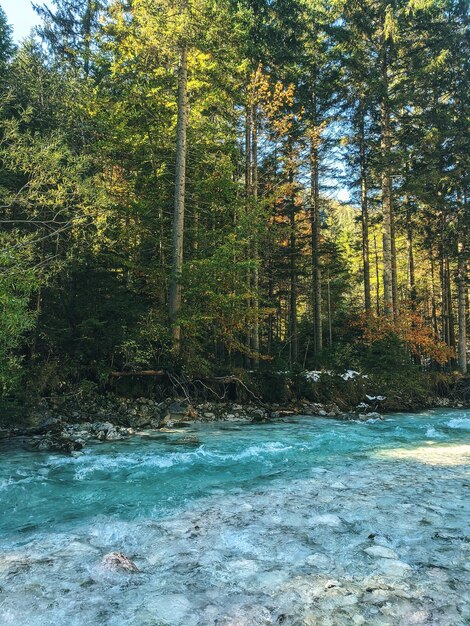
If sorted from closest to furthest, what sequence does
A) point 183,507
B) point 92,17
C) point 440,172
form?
point 183,507, point 440,172, point 92,17

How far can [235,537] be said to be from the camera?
3922 millimetres

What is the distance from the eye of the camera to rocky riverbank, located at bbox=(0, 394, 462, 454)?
27.6 ft

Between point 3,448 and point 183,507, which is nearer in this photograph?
point 183,507

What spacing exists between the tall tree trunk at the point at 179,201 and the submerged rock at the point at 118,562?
9941 mm

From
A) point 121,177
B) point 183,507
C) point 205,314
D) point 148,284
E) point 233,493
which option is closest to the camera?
point 183,507

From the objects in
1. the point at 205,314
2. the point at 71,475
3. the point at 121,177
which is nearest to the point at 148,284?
the point at 205,314

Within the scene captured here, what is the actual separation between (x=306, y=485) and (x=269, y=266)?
15.4 m

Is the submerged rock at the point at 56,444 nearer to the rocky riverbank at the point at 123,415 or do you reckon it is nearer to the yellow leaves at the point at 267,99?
the rocky riverbank at the point at 123,415

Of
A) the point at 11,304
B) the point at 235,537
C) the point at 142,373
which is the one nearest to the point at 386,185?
the point at 142,373

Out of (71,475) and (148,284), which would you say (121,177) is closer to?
(148,284)

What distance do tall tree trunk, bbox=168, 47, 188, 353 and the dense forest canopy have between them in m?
0.06

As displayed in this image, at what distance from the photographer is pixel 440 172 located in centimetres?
1909

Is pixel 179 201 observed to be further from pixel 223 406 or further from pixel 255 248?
pixel 223 406

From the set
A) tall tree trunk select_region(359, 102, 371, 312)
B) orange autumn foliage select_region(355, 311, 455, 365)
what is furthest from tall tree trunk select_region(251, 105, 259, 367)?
tall tree trunk select_region(359, 102, 371, 312)
